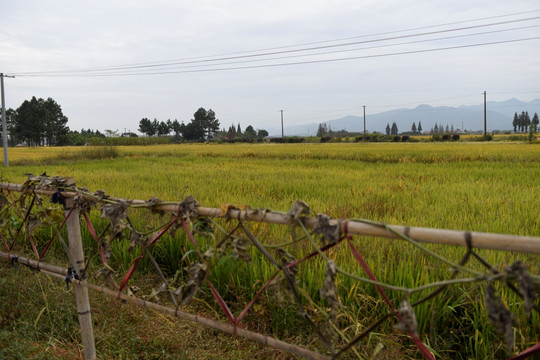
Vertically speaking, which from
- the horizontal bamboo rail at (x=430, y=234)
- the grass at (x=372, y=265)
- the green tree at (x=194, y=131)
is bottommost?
the grass at (x=372, y=265)

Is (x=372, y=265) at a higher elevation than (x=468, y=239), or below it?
below

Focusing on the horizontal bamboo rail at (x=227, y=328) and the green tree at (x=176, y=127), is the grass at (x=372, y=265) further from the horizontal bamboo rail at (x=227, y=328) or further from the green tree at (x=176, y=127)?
the green tree at (x=176, y=127)

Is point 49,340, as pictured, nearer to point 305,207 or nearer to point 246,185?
point 305,207

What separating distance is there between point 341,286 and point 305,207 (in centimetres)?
140

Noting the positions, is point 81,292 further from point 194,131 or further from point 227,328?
point 194,131

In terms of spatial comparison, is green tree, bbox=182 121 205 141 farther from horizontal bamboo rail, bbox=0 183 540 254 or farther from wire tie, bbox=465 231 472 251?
wire tie, bbox=465 231 472 251

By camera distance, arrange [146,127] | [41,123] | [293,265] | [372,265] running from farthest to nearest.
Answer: [146,127]
[41,123]
[372,265]
[293,265]

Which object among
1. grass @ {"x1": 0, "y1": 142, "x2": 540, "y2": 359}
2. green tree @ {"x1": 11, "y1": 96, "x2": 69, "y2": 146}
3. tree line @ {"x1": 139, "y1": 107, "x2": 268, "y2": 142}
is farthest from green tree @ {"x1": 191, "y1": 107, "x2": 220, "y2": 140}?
grass @ {"x1": 0, "y1": 142, "x2": 540, "y2": 359}

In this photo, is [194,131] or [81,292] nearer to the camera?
[81,292]

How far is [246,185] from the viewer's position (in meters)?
6.46

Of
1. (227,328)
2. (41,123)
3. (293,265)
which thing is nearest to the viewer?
(293,265)

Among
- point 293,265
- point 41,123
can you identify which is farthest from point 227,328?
point 41,123

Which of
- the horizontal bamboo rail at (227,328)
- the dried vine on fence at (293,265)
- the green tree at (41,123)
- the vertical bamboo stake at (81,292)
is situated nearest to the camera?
the dried vine on fence at (293,265)

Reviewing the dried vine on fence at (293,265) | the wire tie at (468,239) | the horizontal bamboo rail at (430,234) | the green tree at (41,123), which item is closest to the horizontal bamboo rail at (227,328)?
the dried vine on fence at (293,265)
